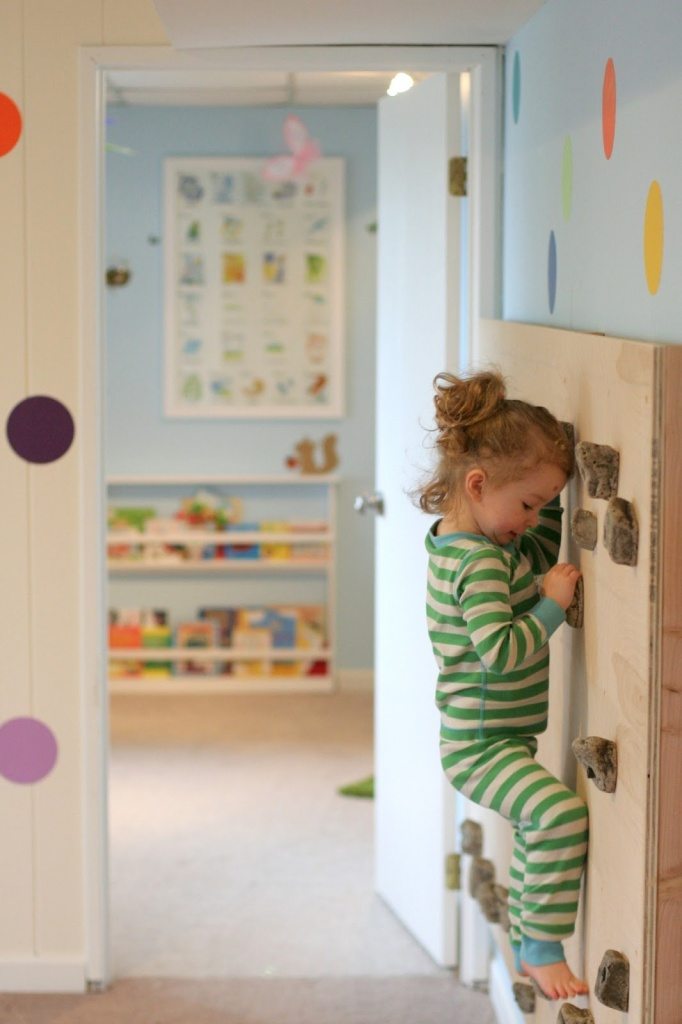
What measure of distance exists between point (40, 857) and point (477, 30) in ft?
6.12

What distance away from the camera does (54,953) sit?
9.55ft

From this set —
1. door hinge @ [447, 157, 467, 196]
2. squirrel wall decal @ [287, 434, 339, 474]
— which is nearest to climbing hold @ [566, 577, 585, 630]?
door hinge @ [447, 157, 467, 196]

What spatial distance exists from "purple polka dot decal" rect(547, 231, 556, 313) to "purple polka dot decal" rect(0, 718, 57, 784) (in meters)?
1.41

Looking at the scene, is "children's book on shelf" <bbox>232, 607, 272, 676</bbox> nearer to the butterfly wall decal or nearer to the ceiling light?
the butterfly wall decal

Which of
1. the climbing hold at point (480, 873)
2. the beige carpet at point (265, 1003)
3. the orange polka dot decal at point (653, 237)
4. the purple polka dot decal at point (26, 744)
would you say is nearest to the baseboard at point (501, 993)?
the beige carpet at point (265, 1003)

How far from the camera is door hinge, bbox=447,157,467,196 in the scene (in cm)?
280

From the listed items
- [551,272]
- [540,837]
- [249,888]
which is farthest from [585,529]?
[249,888]

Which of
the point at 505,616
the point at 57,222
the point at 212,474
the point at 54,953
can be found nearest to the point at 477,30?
the point at 57,222

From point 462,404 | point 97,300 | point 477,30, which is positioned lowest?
point 462,404

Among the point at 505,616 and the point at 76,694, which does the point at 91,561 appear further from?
the point at 505,616

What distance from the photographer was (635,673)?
1.45m

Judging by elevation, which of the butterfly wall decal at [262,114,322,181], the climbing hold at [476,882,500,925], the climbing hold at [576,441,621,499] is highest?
the butterfly wall decal at [262,114,322,181]

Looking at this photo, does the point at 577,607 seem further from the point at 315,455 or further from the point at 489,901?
the point at 315,455

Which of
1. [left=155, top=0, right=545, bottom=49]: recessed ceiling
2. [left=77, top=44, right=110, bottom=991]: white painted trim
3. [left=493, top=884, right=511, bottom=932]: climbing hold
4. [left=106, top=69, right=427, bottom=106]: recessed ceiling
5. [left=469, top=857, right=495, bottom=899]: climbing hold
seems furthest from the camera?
A: [left=106, top=69, right=427, bottom=106]: recessed ceiling
